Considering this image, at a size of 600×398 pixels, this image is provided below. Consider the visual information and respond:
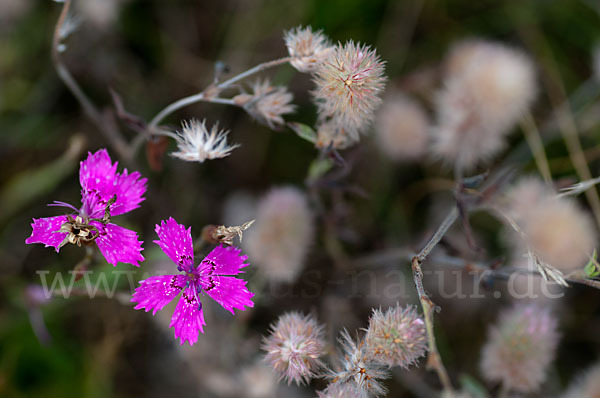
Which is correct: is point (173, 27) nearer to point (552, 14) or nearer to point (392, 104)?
point (392, 104)

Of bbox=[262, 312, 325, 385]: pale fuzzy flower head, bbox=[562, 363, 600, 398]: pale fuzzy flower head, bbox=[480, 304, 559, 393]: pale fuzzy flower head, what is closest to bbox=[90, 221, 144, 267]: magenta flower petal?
bbox=[262, 312, 325, 385]: pale fuzzy flower head

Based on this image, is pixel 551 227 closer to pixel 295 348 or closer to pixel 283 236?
pixel 283 236

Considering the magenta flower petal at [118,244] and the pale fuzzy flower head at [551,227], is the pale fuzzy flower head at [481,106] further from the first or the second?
the magenta flower petal at [118,244]

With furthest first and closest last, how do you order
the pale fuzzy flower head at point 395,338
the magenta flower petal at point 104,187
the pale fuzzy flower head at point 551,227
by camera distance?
1. the pale fuzzy flower head at point 551,227
2. the magenta flower petal at point 104,187
3. the pale fuzzy flower head at point 395,338

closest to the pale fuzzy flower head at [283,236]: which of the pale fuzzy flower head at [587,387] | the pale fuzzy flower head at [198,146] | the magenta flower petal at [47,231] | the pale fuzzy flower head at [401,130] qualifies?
the pale fuzzy flower head at [401,130]

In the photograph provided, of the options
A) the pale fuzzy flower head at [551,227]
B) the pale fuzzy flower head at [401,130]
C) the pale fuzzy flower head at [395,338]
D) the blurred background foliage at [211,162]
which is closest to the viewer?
the pale fuzzy flower head at [395,338]

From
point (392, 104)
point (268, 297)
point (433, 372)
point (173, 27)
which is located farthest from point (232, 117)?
point (433, 372)
